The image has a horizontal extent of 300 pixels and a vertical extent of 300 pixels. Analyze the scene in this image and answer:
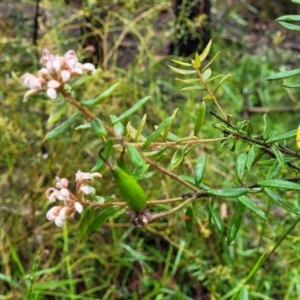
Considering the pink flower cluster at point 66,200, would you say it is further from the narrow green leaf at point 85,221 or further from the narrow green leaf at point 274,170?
the narrow green leaf at point 274,170

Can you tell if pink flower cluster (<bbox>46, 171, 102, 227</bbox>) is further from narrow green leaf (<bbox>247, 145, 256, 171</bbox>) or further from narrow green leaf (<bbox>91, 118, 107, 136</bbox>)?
narrow green leaf (<bbox>247, 145, 256, 171</bbox>)

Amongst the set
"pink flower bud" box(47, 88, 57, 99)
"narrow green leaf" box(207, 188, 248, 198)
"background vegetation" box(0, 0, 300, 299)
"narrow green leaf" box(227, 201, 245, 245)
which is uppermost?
"pink flower bud" box(47, 88, 57, 99)

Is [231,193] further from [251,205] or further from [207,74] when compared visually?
[207,74]

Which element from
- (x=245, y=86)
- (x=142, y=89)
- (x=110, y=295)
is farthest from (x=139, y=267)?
(x=245, y=86)

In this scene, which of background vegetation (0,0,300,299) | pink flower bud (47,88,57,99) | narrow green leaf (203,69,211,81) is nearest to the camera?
pink flower bud (47,88,57,99)

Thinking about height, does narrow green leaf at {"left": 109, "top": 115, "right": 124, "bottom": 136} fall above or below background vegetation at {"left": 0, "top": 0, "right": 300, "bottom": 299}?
above

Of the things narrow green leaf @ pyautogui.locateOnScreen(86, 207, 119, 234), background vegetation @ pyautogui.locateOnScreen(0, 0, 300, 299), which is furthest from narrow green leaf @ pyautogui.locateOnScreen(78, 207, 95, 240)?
background vegetation @ pyautogui.locateOnScreen(0, 0, 300, 299)

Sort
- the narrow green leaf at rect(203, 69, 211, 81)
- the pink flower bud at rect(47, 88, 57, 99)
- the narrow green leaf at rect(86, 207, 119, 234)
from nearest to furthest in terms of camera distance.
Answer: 1. the pink flower bud at rect(47, 88, 57, 99)
2. the narrow green leaf at rect(86, 207, 119, 234)
3. the narrow green leaf at rect(203, 69, 211, 81)

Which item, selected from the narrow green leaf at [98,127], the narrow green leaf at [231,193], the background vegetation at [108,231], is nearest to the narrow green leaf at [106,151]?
the narrow green leaf at [98,127]

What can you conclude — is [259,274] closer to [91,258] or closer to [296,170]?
[91,258]

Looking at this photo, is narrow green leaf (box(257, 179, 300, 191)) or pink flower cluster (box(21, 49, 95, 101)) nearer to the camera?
pink flower cluster (box(21, 49, 95, 101))
